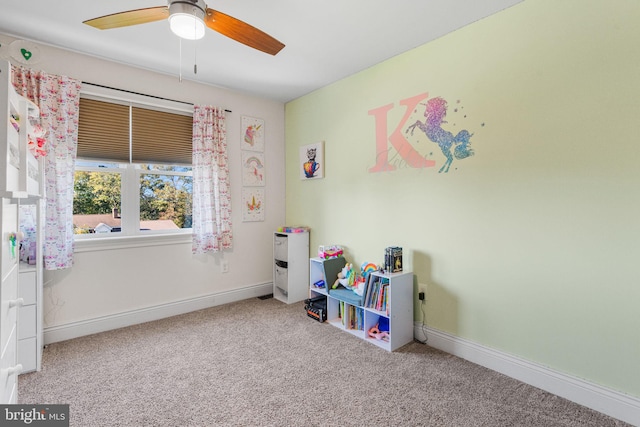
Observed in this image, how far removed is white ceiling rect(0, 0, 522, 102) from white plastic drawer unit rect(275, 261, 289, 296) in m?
2.07

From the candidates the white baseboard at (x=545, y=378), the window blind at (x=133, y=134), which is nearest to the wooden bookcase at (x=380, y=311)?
the white baseboard at (x=545, y=378)

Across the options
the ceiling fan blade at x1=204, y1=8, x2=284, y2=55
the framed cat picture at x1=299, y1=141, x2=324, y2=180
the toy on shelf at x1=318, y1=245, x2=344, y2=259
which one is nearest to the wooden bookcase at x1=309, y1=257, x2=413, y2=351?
the toy on shelf at x1=318, y1=245, x2=344, y2=259

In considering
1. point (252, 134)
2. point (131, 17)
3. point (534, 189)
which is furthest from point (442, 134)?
point (252, 134)

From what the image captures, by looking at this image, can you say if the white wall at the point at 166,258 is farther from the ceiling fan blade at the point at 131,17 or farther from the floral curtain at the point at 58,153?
the ceiling fan blade at the point at 131,17

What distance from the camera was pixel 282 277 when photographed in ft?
11.8

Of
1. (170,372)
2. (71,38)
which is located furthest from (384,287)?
(71,38)

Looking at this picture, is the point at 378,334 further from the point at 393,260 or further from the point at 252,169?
the point at 252,169

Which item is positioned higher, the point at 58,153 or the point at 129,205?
the point at 58,153

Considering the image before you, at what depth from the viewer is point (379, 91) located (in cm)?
282

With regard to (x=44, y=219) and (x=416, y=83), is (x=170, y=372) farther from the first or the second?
(x=416, y=83)

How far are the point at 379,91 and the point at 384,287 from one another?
69.4 inches

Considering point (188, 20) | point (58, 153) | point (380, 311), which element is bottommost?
point (380, 311)

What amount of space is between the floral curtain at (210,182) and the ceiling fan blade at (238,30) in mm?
1600

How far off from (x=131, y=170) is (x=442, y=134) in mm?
2840
